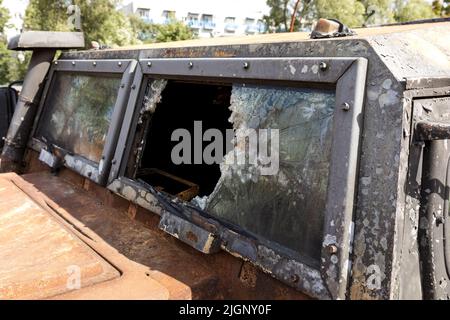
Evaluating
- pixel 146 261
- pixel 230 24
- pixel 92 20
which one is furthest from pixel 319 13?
pixel 230 24

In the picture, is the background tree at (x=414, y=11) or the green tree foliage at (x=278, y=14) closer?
the green tree foliage at (x=278, y=14)

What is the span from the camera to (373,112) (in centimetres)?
121

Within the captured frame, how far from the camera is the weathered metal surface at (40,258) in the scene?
141 cm

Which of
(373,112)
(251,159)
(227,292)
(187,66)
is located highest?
(187,66)

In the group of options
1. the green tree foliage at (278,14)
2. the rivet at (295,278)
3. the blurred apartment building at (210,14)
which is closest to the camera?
the rivet at (295,278)

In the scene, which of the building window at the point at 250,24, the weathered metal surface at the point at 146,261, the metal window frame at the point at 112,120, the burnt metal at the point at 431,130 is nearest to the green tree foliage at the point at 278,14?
the metal window frame at the point at 112,120

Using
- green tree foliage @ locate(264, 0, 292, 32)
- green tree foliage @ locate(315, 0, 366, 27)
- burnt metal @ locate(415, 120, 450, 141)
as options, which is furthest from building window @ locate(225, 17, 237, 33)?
burnt metal @ locate(415, 120, 450, 141)

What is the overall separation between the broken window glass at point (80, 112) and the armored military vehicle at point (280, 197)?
0.51 ft

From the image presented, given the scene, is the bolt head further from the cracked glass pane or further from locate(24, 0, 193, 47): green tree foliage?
locate(24, 0, 193, 47): green tree foliage

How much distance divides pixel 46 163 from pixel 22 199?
71cm

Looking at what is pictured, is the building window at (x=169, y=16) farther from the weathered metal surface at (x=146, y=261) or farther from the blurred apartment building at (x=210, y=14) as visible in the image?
the weathered metal surface at (x=146, y=261)

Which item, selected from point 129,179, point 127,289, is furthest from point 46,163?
point 127,289

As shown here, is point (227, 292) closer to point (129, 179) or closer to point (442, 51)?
point (129, 179)
